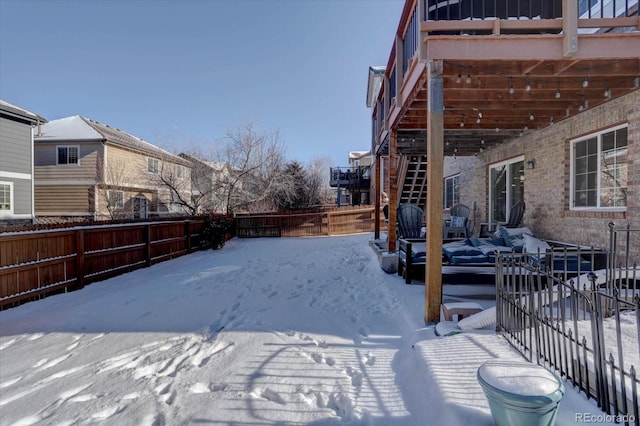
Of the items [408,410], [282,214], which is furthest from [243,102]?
[408,410]

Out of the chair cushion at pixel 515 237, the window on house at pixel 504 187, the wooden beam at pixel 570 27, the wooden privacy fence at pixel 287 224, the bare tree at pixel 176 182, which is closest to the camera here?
the wooden beam at pixel 570 27

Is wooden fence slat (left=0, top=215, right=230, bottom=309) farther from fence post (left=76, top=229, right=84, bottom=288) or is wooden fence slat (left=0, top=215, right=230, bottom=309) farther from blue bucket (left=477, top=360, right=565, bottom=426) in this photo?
blue bucket (left=477, top=360, right=565, bottom=426)

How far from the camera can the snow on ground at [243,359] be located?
209 centimetres

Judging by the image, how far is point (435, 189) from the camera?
333 cm

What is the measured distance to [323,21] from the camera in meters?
10.9

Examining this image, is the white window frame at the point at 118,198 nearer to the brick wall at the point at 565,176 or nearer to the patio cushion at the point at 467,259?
the patio cushion at the point at 467,259

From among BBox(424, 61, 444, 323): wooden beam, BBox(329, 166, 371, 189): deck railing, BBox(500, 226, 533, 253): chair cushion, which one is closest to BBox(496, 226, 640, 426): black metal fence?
BBox(424, 61, 444, 323): wooden beam

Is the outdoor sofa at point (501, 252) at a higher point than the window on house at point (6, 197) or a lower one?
lower

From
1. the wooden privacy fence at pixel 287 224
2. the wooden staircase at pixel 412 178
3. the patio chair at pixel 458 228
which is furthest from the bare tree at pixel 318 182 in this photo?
the patio chair at pixel 458 228

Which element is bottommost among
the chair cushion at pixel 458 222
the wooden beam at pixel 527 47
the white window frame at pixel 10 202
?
the chair cushion at pixel 458 222

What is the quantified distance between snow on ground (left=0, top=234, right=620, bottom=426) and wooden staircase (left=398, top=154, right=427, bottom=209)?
6.09 meters

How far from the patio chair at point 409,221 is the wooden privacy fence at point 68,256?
19.7 feet

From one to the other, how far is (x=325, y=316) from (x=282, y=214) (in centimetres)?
999

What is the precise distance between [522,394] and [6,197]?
53.2ft
